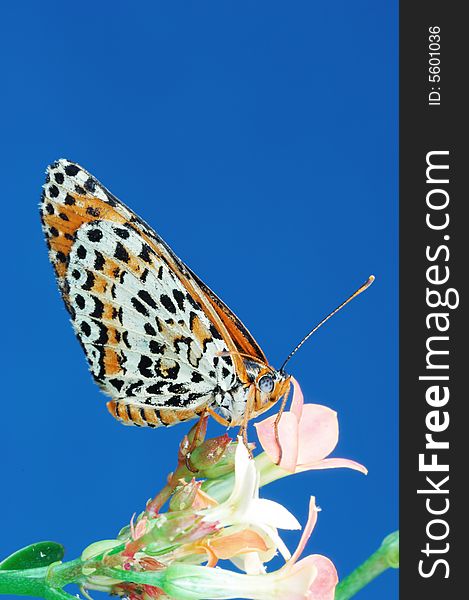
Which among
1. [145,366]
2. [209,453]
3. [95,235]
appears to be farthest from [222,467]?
[95,235]

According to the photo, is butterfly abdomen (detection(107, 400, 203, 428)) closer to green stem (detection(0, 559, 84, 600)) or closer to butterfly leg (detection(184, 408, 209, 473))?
butterfly leg (detection(184, 408, 209, 473))

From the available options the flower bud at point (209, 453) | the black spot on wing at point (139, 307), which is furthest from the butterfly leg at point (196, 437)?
the black spot on wing at point (139, 307)

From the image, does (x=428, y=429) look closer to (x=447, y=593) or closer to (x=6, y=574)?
(x=447, y=593)

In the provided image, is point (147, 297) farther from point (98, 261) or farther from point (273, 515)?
point (273, 515)

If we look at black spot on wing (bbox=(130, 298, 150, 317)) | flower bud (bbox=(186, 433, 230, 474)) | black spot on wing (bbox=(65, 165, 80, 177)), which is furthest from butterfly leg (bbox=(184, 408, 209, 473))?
black spot on wing (bbox=(65, 165, 80, 177))

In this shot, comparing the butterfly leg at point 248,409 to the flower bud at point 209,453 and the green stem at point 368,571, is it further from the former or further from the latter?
the green stem at point 368,571

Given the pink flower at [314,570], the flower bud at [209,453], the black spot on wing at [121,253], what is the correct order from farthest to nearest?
the black spot on wing at [121,253], the flower bud at [209,453], the pink flower at [314,570]
